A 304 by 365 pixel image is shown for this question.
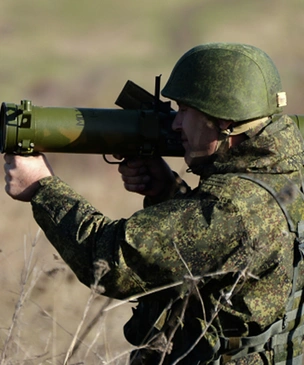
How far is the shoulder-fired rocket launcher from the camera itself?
156 inches

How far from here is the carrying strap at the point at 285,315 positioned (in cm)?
356

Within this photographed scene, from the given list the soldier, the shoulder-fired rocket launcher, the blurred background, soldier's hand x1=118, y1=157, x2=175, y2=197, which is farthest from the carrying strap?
the blurred background

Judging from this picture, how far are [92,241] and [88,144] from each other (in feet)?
2.25

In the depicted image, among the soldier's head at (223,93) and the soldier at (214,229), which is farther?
the soldier's head at (223,93)

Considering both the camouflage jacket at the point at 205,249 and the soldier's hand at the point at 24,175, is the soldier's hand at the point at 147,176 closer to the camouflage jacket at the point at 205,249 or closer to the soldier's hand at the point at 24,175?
the soldier's hand at the point at 24,175

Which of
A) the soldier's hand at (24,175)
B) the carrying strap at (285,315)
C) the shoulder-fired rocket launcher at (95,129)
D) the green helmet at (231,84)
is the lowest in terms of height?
the carrying strap at (285,315)

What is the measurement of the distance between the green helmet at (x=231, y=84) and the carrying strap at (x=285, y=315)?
0.98ft

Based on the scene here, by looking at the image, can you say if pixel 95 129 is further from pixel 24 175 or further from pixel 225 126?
pixel 225 126

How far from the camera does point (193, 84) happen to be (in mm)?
3801

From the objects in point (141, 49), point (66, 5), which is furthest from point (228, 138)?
point (66, 5)

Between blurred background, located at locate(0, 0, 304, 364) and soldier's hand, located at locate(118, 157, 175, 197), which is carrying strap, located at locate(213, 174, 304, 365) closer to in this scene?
soldier's hand, located at locate(118, 157, 175, 197)

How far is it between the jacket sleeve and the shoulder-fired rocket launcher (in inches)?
21.0

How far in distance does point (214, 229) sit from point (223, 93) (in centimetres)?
59

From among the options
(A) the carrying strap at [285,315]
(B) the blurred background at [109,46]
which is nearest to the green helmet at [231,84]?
(A) the carrying strap at [285,315]
